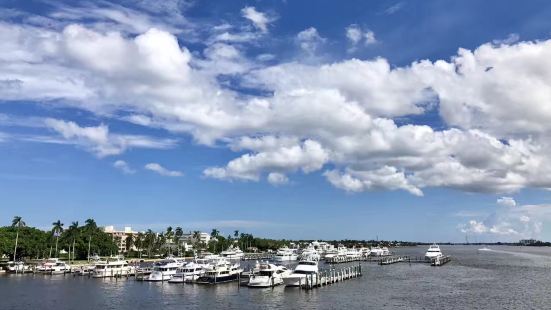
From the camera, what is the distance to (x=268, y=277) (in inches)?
4070

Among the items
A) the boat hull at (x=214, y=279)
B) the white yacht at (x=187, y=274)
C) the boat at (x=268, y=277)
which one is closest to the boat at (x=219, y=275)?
the boat hull at (x=214, y=279)

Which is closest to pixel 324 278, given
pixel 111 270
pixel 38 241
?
pixel 111 270

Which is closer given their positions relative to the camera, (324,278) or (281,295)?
(281,295)

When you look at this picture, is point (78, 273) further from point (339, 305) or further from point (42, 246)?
point (339, 305)

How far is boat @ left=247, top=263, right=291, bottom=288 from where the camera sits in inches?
4034

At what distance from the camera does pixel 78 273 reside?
140 meters

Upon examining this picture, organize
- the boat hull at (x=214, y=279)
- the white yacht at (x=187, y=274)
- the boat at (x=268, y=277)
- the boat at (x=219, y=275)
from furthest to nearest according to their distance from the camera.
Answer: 1. the white yacht at (x=187, y=274)
2. the boat at (x=219, y=275)
3. the boat hull at (x=214, y=279)
4. the boat at (x=268, y=277)

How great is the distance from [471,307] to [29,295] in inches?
2919

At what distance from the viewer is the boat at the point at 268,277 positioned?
336 feet

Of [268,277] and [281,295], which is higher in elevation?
[268,277]

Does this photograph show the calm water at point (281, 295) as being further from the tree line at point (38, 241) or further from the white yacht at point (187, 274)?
the tree line at point (38, 241)

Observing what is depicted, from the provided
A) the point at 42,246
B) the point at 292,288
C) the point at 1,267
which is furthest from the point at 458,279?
the point at 42,246

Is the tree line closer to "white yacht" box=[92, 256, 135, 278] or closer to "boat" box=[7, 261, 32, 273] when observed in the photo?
"boat" box=[7, 261, 32, 273]

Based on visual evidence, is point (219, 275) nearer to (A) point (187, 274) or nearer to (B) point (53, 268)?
(A) point (187, 274)
